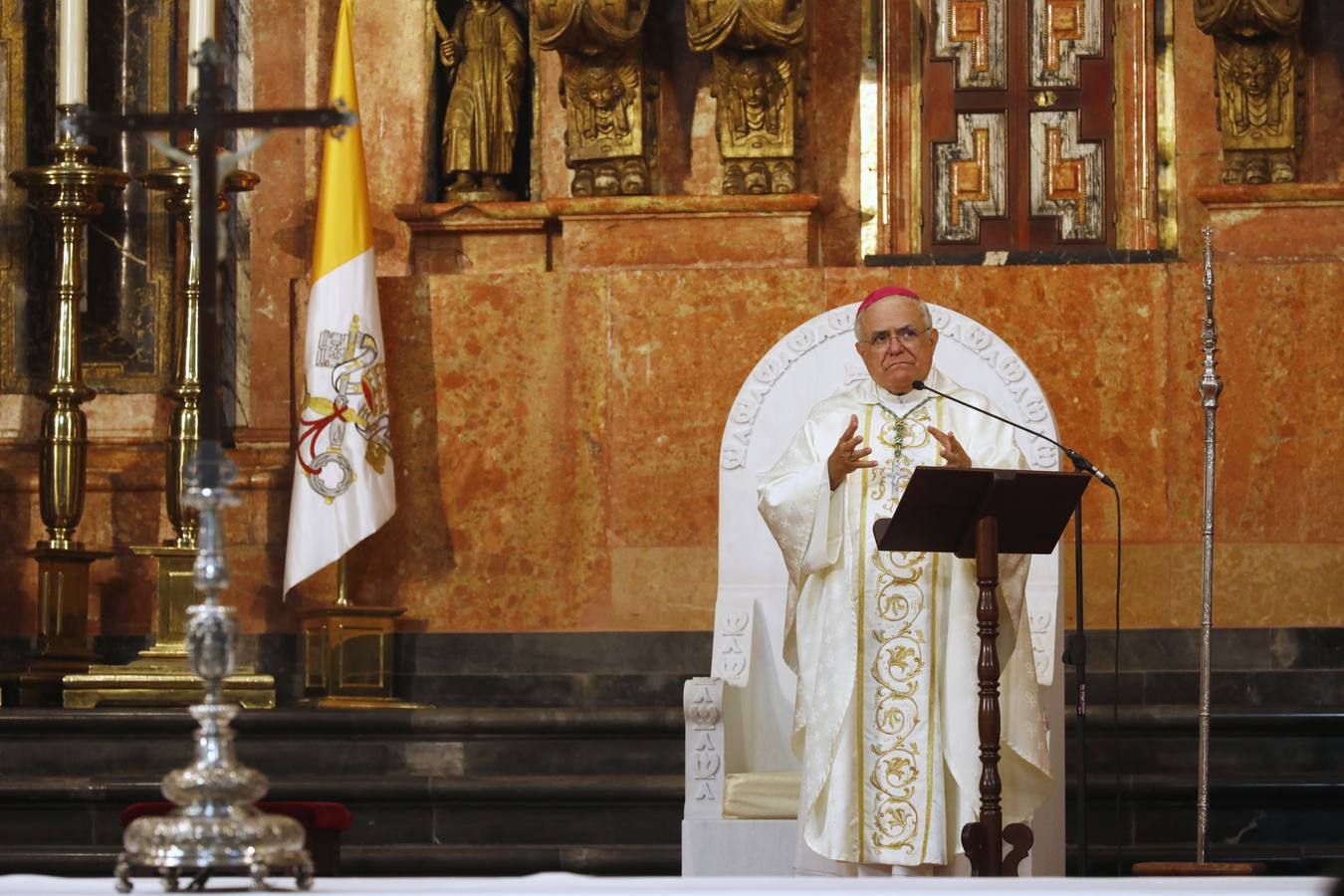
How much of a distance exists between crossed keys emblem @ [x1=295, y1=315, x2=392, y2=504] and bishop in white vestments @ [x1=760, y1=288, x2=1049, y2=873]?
2447 millimetres

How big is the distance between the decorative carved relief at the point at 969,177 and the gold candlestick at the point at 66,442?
3.20 metres

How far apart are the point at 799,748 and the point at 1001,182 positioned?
11.4 ft

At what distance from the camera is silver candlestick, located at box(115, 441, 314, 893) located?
3340mm

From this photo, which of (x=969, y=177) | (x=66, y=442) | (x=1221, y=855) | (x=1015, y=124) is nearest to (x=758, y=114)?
(x=969, y=177)

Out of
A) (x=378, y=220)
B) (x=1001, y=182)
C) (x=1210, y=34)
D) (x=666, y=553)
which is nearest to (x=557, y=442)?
(x=666, y=553)

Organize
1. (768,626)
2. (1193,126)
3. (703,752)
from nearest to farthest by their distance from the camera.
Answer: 1. (703,752)
2. (768,626)
3. (1193,126)

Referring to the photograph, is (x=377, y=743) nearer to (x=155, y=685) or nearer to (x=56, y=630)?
(x=155, y=685)

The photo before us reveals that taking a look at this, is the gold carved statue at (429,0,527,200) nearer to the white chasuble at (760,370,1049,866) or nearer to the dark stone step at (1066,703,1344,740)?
the white chasuble at (760,370,1049,866)

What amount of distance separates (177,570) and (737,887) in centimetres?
555

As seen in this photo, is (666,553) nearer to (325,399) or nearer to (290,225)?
(325,399)

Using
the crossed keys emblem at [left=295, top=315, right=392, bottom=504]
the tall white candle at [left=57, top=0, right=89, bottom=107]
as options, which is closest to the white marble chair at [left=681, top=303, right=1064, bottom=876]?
the crossed keys emblem at [left=295, top=315, right=392, bottom=504]

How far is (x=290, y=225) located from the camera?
9.31 metres

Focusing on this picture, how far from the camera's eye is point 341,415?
28.2 feet

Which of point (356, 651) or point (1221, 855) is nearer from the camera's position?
point (1221, 855)
